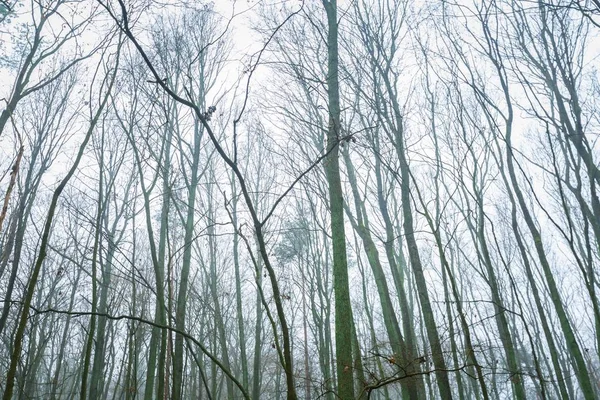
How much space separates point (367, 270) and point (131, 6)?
49.3 ft

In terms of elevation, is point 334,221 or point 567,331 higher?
point 334,221

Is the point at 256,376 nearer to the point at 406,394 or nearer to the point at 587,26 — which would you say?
the point at 406,394

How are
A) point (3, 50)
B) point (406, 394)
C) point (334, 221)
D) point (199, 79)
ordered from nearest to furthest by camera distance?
point (334, 221) < point (3, 50) < point (406, 394) < point (199, 79)

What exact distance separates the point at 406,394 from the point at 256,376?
151 inches

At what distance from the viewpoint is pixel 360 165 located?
27.5ft

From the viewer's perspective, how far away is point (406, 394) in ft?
21.7

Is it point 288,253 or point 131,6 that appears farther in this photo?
point 288,253

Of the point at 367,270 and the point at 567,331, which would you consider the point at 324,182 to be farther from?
the point at 367,270

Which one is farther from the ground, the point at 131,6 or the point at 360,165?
the point at 360,165

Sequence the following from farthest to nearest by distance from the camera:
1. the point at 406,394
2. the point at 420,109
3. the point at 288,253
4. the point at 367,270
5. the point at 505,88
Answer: the point at 367,270 → the point at 288,253 → the point at 420,109 → the point at 406,394 → the point at 505,88

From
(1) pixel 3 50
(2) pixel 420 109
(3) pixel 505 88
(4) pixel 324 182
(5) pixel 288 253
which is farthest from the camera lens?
(5) pixel 288 253

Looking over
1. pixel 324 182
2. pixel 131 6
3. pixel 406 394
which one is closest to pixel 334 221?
pixel 131 6

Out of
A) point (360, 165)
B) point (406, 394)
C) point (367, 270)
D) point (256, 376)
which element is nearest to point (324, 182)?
point (360, 165)

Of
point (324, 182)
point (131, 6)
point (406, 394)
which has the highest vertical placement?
point (324, 182)
